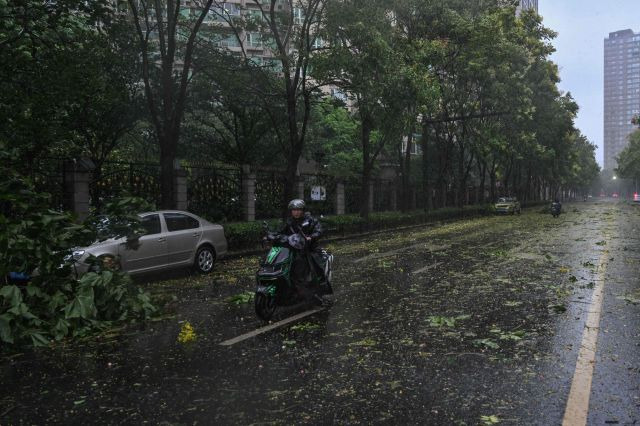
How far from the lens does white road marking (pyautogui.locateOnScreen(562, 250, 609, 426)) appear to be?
153 inches

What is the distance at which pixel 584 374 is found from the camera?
479cm


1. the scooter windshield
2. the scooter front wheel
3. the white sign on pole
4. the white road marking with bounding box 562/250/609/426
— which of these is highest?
the white sign on pole

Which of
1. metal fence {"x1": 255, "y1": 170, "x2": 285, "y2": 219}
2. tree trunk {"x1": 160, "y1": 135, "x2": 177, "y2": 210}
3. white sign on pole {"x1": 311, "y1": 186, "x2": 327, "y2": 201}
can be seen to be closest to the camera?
tree trunk {"x1": 160, "y1": 135, "x2": 177, "y2": 210}

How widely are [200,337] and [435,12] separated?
860 inches

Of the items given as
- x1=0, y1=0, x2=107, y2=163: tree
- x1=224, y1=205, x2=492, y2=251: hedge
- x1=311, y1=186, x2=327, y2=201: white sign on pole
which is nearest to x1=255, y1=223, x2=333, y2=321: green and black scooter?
x1=224, y1=205, x2=492, y2=251: hedge


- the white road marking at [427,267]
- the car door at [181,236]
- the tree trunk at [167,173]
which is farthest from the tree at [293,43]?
the white road marking at [427,267]

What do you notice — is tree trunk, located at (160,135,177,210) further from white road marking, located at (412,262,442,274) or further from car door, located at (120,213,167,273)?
white road marking, located at (412,262,442,274)

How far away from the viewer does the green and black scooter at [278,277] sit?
708cm

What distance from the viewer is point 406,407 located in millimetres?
4105

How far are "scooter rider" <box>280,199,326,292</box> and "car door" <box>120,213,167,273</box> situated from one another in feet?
13.6

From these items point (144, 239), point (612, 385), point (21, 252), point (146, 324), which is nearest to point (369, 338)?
point (612, 385)

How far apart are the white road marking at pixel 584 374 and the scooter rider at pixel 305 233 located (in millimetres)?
3603

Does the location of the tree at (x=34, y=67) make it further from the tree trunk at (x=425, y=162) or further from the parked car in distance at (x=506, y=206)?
the parked car in distance at (x=506, y=206)

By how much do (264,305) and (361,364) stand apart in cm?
228
